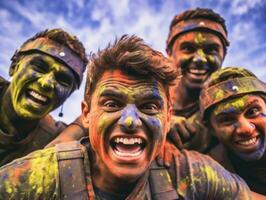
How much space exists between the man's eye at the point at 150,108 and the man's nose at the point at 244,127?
1330mm

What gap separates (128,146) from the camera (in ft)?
8.52

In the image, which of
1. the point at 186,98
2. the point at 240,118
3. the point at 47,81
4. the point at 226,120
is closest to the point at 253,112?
the point at 240,118

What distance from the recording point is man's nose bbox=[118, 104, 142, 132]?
2494 millimetres

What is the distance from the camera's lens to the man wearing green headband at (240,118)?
3.70 meters

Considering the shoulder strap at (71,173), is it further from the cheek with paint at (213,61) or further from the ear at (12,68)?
the cheek with paint at (213,61)

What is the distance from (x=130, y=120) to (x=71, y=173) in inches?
24.6

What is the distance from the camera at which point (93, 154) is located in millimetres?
2926

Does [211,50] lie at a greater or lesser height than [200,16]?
lesser

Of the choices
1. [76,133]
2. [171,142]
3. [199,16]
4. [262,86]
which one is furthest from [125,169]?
[199,16]

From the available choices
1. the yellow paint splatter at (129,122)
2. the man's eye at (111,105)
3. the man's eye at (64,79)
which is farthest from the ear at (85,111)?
the man's eye at (64,79)

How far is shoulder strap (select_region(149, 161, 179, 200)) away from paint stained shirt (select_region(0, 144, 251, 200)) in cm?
4

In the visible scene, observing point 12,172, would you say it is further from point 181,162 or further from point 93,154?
point 181,162

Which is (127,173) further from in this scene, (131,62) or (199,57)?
(199,57)

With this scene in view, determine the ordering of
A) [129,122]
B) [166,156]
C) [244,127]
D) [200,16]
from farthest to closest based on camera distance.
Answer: [200,16] → [244,127] → [166,156] → [129,122]
